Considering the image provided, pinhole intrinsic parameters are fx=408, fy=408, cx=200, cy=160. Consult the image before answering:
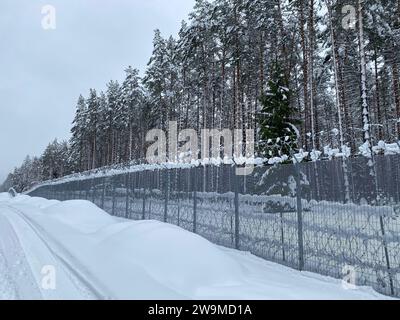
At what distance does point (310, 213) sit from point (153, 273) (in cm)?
318

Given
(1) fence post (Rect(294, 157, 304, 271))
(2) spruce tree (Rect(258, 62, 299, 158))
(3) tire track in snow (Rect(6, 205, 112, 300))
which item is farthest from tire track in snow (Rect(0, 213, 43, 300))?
(2) spruce tree (Rect(258, 62, 299, 158))

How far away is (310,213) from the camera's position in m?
7.79

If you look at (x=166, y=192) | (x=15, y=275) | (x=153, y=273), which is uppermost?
(x=166, y=192)

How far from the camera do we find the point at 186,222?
1329 centimetres

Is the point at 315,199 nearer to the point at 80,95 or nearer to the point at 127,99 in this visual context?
the point at 127,99

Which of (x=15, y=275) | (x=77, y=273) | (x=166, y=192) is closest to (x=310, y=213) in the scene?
(x=77, y=273)

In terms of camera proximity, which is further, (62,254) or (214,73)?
(214,73)

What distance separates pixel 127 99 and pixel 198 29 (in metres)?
22.5

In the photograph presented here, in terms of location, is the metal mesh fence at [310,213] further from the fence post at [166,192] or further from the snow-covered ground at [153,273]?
the fence post at [166,192]

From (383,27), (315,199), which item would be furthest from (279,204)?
(383,27)

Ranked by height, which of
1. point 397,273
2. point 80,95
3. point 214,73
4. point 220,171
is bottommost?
point 397,273

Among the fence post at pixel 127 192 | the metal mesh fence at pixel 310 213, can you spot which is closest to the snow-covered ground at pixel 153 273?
the metal mesh fence at pixel 310 213

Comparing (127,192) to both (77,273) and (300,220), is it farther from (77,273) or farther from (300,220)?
(300,220)

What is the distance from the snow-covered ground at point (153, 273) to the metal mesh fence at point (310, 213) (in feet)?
1.14
